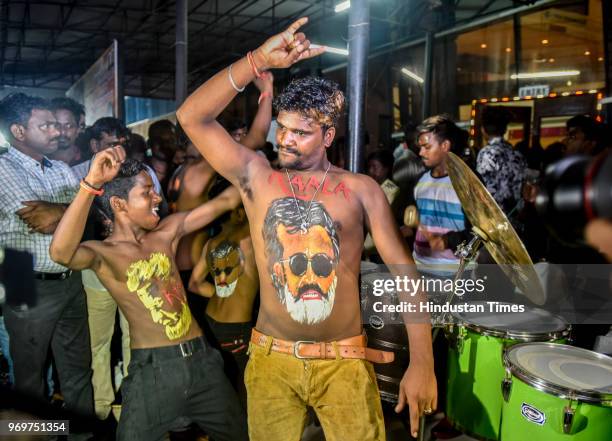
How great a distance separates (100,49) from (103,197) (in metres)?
20.4

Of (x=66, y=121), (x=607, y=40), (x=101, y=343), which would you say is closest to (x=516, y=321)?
(x=101, y=343)

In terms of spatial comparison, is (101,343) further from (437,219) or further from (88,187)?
(437,219)

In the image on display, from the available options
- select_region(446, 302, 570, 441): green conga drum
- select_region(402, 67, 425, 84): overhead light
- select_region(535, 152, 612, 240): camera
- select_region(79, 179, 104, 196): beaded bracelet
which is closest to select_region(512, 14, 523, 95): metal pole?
select_region(402, 67, 425, 84): overhead light

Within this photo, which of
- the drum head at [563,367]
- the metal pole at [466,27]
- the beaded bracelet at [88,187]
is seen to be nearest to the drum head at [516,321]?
the drum head at [563,367]

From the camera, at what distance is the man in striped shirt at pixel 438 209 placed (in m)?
4.16

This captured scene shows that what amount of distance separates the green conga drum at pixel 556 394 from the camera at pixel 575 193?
5.87 ft

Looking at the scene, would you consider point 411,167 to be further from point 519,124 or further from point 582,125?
point 519,124

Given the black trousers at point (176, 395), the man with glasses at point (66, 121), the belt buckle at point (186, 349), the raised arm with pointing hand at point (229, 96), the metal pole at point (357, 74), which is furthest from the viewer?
the man with glasses at point (66, 121)

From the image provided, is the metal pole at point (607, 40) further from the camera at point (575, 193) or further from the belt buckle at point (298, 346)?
the camera at point (575, 193)

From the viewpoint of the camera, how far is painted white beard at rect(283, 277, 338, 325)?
→ 2.20 metres

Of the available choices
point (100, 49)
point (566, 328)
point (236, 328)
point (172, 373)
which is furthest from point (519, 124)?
point (100, 49)

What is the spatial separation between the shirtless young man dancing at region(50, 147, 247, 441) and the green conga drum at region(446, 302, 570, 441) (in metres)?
1.59

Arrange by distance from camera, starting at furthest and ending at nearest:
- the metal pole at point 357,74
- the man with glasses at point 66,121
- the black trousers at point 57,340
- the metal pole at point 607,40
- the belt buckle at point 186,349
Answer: the metal pole at point 607,40 < the man with glasses at point 66,121 < the metal pole at point 357,74 < the black trousers at point 57,340 < the belt buckle at point 186,349
